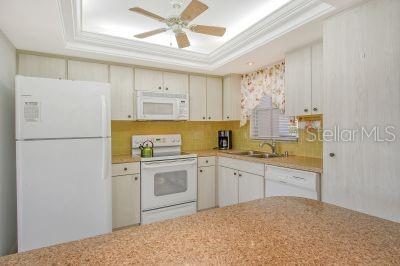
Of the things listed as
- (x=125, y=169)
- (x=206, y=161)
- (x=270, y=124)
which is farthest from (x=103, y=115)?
(x=270, y=124)

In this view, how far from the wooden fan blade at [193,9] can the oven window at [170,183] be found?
1.86 metres

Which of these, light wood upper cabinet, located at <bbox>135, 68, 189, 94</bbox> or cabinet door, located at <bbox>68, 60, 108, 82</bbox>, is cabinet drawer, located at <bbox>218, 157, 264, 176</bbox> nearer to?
light wood upper cabinet, located at <bbox>135, 68, 189, 94</bbox>

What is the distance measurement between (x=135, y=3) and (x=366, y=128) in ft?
6.79

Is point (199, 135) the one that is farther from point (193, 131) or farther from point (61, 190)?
point (61, 190)

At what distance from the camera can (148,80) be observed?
319 cm

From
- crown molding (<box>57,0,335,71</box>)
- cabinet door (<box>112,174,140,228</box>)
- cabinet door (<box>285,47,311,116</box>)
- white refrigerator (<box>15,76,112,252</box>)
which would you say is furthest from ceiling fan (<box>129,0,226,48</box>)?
cabinet door (<box>112,174,140,228</box>)

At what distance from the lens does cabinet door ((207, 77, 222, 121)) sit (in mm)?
3673

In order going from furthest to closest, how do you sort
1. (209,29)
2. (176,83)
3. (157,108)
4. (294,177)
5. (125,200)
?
1. (176,83)
2. (157,108)
3. (125,200)
4. (294,177)
5. (209,29)

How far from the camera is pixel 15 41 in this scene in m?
2.24

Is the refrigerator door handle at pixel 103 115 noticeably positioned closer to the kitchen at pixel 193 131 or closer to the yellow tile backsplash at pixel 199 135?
the kitchen at pixel 193 131

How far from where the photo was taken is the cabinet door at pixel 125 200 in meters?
2.68

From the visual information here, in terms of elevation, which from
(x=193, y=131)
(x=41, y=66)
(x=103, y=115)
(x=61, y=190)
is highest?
(x=41, y=66)

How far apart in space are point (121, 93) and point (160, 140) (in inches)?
35.0

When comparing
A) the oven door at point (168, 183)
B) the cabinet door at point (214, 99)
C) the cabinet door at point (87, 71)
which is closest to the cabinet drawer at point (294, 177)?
the oven door at point (168, 183)
